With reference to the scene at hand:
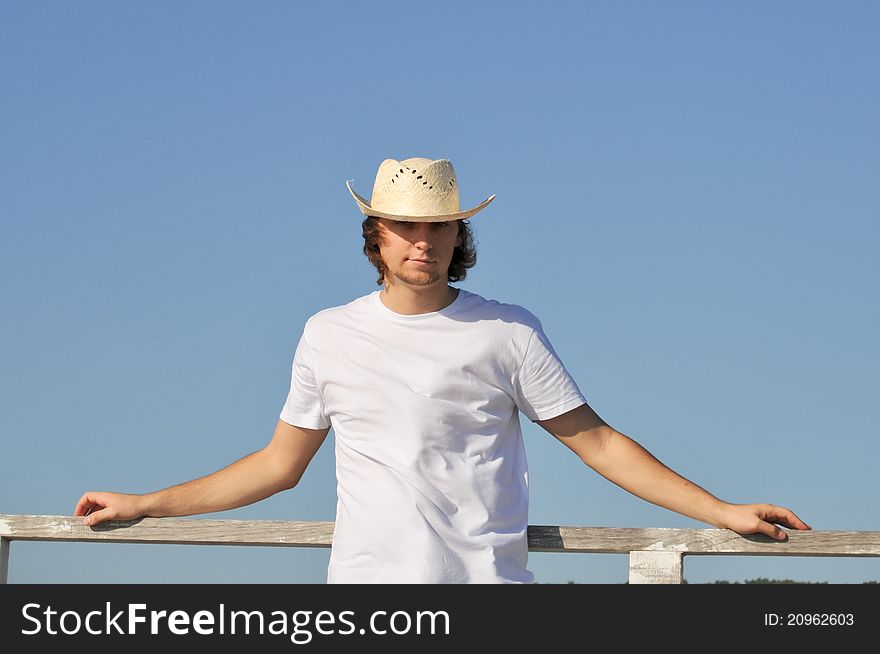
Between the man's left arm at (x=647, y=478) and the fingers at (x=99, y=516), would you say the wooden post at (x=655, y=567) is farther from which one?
the fingers at (x=99, y=516)

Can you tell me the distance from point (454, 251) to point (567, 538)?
1025 mm

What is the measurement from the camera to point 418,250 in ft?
12.4

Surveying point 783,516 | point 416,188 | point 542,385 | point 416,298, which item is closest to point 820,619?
point 783,516

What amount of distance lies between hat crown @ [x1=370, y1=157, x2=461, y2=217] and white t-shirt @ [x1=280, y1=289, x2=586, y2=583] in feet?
0.99

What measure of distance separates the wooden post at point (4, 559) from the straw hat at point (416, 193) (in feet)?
5.20

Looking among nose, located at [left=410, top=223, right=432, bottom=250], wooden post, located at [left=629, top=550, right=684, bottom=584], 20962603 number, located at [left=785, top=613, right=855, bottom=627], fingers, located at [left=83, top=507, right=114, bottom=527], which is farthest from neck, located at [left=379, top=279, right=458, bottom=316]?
20962603 number, located at [left=785, top=613, right=855, bottom=627]

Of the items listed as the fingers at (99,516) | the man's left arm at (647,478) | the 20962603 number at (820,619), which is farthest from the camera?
the fingers at (99,516)

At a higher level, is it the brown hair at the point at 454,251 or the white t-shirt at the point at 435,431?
the brown hair at the point at 454,251

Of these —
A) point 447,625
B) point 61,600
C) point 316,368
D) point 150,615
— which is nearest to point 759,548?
point 447,625

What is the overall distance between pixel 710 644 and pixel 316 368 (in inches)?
56.7

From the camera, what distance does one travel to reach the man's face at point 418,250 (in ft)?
12.4

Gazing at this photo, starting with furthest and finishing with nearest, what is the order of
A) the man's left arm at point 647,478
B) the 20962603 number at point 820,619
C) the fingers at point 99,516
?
1. the fingers at point 99,516
2. the man's left arm at point 647,478
3. the 20962603 number at point 820,619

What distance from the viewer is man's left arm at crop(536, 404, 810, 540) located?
3734mm

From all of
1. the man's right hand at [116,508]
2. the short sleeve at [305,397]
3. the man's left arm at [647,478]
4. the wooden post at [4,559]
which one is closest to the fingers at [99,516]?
the man's right hand at [116,508]
